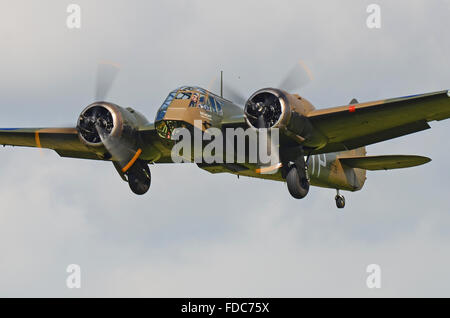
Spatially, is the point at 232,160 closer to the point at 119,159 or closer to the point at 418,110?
the point at 119,159

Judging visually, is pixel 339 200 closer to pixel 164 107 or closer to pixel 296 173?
pixel 296 173

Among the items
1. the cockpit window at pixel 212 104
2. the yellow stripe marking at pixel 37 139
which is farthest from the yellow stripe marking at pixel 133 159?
the yellow stripe marking at pixel 37 139

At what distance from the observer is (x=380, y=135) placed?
23688 mm

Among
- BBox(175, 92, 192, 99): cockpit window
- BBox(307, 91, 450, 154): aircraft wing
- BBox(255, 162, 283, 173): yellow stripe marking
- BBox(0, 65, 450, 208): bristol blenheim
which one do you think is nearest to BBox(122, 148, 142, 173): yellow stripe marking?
BBox(0, 65, 450, 208): bristol blenheim

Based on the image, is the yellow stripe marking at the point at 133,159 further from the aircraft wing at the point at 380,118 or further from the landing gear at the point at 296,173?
the aircraft wing at the point at 380,118

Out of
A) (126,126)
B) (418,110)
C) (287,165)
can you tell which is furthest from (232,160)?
(418,110)

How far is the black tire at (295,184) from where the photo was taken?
23375 mm

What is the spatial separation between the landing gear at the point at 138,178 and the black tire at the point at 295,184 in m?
4.98

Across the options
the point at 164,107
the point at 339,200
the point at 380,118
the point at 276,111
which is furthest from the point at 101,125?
the point at 339,200

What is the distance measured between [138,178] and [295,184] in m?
5.38

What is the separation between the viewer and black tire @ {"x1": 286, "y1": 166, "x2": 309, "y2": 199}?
2338 cm

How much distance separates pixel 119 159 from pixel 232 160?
11.6 ft

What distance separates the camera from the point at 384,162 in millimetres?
26391

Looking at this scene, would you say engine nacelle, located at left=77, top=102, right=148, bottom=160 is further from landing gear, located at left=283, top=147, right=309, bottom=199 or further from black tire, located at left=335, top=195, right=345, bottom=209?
black tire, located at left=335, top=195, right=345, bottom=209
